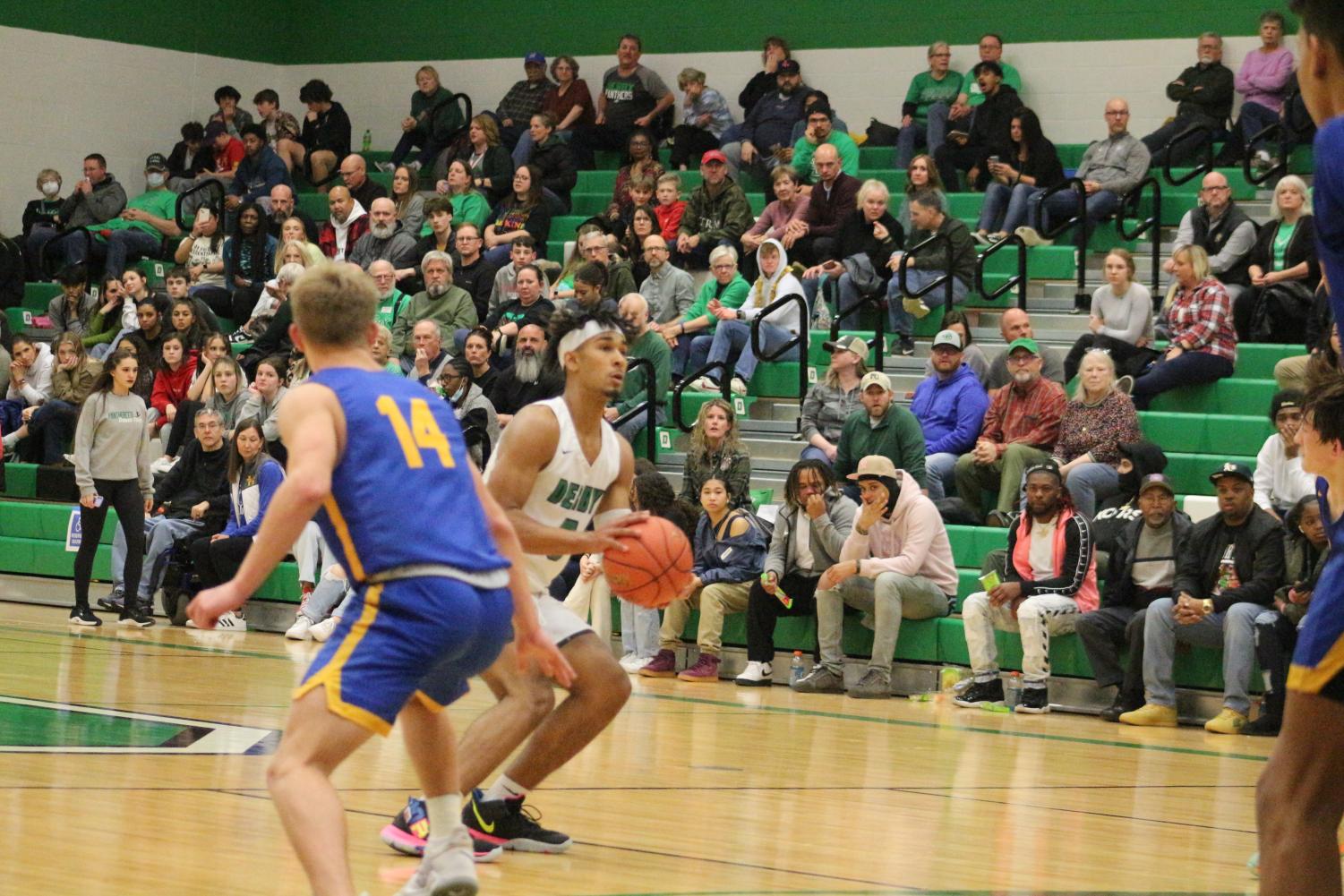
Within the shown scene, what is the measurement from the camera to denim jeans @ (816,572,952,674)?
1006 cm

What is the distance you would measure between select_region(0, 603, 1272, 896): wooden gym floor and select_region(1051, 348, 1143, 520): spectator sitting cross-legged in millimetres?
1646

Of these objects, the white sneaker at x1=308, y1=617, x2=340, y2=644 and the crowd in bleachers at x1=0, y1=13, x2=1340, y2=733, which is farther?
the white sneaker at x1=308, y1=617, x2=340, y2=644

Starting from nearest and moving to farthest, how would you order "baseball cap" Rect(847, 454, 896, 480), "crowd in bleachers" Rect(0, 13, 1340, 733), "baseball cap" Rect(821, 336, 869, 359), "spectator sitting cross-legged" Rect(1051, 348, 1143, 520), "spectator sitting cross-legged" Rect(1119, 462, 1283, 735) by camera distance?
"spectator sitting cross-legged" Rect(1119, 462, 1283, 735) → "crowd in bleachers" Rect(0, 13, 1340, 733) → "baseball cap" Rect(847, 454, 896, 480) → "spectator sitting cross-legged" Rect(1051, 348, 1143, 520) → "baseball cap" Rect(821, 336, 869, 359)

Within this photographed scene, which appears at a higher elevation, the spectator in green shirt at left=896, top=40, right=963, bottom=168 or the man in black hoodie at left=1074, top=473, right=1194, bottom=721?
the spectator in green shirt at left=896, top=40, right=963, bottom=168

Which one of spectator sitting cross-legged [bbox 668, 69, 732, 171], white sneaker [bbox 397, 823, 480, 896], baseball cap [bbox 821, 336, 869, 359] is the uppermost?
spectator sitting cross-legged [bbox 668, 69, 732, 171]

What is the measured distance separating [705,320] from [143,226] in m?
7.18

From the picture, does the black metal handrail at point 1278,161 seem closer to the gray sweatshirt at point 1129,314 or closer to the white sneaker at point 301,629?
the gray sweatshirt at point 1129,314

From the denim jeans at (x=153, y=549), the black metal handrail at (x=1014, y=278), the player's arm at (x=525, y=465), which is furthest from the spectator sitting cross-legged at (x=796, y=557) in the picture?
the player's arm at (x=525, y=465)

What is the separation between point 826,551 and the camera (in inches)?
414

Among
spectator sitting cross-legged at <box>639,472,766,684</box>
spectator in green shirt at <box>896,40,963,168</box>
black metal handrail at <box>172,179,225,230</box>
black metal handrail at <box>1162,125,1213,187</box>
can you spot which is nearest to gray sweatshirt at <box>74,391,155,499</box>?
spectator sitting cross-legged at <box>639,472,766,684</box>

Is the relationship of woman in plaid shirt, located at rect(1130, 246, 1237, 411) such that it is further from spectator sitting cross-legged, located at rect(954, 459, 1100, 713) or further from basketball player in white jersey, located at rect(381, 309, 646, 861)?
basketball player in white jersey, located at rect(381, 309, 646, 861)

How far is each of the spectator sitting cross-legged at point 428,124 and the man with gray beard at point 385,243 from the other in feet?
7.51

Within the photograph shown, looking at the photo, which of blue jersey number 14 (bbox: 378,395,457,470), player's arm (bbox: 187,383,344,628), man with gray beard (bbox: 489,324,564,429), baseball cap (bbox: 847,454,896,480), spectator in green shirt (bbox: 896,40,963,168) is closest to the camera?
player's arm (bbox: 187,383,344,628)

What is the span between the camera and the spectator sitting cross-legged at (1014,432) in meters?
10.9
